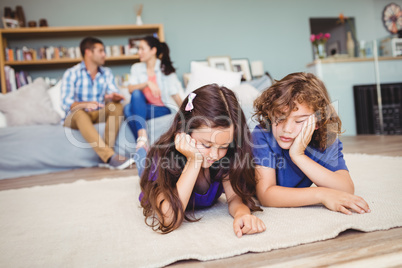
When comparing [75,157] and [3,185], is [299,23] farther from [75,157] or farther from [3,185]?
[3,185]

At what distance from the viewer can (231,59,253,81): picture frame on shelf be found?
175 inches

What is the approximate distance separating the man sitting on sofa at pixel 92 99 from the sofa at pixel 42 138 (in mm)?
89

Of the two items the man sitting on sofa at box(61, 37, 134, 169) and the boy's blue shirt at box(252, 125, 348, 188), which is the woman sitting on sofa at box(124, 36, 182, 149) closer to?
the man sitting on sofa at box(61, 37, 134, 169)

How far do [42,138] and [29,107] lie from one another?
0.48m

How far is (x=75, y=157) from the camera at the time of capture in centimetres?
271

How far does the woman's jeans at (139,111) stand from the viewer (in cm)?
259

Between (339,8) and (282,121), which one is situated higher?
(339,8)

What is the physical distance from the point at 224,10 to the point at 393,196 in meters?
4.03

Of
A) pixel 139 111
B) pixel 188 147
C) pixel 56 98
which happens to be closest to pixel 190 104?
pixel 188 147

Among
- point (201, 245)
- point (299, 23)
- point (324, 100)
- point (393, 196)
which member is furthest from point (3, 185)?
point (299, 23)

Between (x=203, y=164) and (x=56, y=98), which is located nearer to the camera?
(x=203, y=164)

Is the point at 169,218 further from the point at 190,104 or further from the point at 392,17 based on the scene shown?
the point at 392,17

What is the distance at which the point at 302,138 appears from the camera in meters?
0.95

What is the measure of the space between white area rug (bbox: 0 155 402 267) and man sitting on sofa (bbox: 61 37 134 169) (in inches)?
47.2
